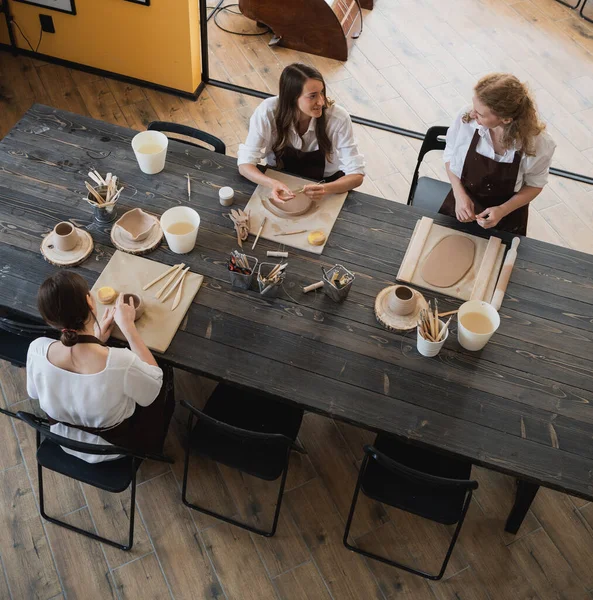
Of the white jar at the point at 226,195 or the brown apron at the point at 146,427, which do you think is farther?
the white jar at the point at 226,195

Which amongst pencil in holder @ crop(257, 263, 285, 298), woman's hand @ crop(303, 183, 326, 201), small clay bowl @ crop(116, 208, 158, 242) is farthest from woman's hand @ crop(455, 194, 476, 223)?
small clay bowl @ crop(116, 208, 158, 242)

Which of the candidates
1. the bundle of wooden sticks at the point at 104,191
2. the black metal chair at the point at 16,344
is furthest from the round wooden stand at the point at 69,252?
the black metal chair at the point at 16,344

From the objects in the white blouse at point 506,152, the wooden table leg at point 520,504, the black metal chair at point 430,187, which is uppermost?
the white blouse at point 506,152

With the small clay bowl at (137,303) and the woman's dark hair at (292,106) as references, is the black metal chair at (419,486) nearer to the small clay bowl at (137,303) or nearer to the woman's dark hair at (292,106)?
the small clay bowl at (137,303)

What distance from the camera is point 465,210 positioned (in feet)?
9.74

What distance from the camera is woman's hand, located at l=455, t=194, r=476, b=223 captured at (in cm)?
296

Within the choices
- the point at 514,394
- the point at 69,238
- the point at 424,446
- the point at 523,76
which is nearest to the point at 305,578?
the point at 424,446

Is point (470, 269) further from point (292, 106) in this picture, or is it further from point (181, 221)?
point (181, 221)

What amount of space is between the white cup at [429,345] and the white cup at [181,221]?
0.98 metres

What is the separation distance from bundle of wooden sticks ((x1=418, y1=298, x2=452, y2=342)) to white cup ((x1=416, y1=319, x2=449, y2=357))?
0.01m

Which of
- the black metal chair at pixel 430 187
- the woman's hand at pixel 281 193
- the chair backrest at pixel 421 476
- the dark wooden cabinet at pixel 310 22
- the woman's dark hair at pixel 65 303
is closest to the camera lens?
the woman's dark hair at pixel 65 303

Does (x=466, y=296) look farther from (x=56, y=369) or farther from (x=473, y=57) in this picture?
(x=473, y=57)

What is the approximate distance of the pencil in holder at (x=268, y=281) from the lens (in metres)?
2.62

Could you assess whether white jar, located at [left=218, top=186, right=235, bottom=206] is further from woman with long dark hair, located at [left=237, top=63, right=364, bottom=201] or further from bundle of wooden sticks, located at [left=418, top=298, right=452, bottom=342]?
bundle of wooden sticks, located at [left=418, top=298, right=452, bottom=342]
